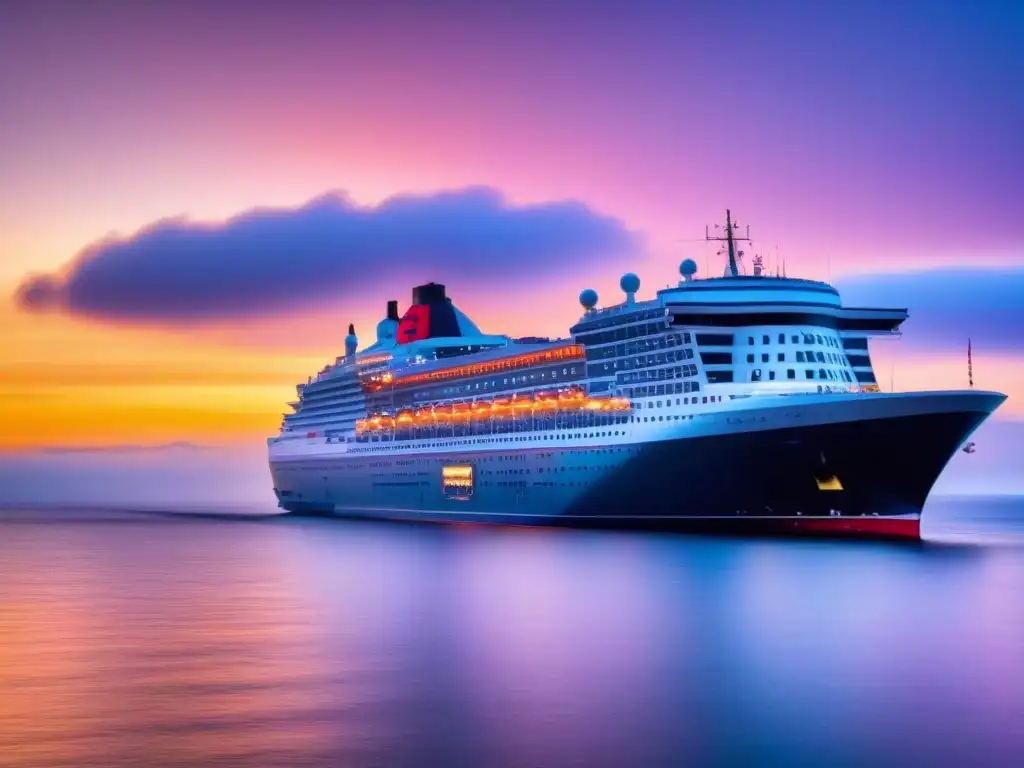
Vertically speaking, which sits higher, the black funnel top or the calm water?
the black funnel top

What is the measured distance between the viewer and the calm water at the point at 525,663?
23.0 metres

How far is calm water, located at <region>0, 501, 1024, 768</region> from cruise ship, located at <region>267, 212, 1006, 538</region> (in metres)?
5.89

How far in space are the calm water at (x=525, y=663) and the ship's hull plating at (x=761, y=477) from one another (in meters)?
5.41

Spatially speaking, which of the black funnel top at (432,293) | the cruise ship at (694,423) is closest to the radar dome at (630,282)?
the cruise ship at (694,423)

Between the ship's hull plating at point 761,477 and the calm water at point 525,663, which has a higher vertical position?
the ship's hull plating at point 761,477

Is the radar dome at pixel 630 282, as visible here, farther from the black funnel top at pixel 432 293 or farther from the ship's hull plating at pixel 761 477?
the black funnel top at pixel 432 293

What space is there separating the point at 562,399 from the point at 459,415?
14.9m

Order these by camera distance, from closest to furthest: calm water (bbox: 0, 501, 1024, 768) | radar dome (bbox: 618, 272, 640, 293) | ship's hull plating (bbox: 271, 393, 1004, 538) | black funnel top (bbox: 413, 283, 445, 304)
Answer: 1. calm water (bbox: 0, 501, 1024, 768)
2. ship's hull plating (bbox: 271, 393, 1004, 538)
3. radar dome (bbox: 618, 272, 640, 293)
4. black funnel top (bbox: 413, 283, 445, 304)

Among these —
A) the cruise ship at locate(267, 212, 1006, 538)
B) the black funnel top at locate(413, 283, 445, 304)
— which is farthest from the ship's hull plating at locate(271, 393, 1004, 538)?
the black funnel top at locate(413, 283, 445, 304)

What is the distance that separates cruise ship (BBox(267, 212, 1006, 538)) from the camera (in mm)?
64938

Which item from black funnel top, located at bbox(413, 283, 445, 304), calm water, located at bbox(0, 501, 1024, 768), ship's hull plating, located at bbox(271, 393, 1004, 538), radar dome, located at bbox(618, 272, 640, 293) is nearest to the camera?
calm water, located at bbox(0, 501, 1024, 768)

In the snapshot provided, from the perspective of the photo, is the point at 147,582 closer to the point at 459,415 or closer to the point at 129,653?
the point at 129,653

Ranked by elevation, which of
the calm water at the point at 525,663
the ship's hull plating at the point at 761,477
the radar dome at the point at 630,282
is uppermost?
→ the radar dome at the point at 630,282

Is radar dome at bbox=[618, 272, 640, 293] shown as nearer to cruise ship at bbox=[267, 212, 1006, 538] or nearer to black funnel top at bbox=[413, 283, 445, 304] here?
cruise ship at bbox=[267, 212, 1006, 538]
